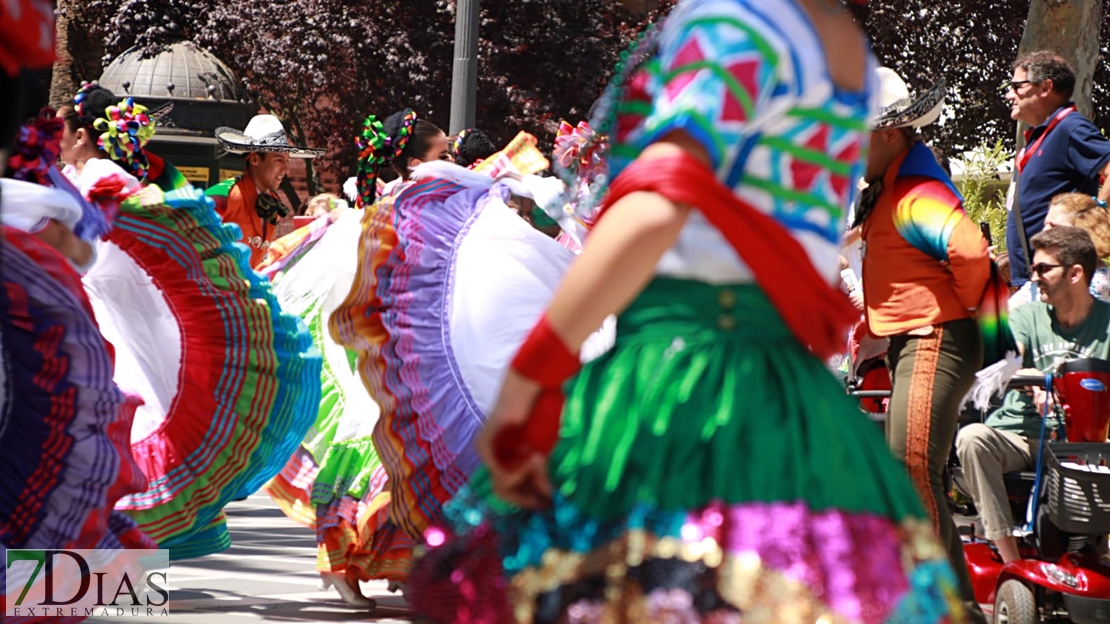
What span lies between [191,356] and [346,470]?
2.75 ft

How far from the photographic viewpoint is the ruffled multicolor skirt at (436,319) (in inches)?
212

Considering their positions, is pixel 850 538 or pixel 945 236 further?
pixel 945 236

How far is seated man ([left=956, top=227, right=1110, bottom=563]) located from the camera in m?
6.06

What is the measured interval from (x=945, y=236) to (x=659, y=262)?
8.82 feet

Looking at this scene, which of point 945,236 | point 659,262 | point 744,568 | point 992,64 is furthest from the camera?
point 992,64

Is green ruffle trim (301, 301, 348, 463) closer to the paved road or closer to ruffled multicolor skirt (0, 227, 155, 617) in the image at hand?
the paved road

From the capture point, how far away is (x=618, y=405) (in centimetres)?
247

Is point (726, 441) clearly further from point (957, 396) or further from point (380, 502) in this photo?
point (380, 502)

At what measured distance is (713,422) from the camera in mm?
2434

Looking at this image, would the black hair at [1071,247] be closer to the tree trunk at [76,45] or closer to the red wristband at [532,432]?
the red wristband at [532,432]

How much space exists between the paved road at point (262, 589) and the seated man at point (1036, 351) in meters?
2.17

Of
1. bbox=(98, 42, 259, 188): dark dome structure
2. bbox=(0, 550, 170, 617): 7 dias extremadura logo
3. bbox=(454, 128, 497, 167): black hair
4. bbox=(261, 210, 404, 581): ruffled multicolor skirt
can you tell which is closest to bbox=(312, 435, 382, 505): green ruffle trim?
bbox=(261, 210, 404, 581): ruffled multicolor skirt

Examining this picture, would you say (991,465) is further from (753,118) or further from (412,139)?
(753,118)

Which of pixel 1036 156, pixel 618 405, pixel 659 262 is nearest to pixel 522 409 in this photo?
pixel 618 405
